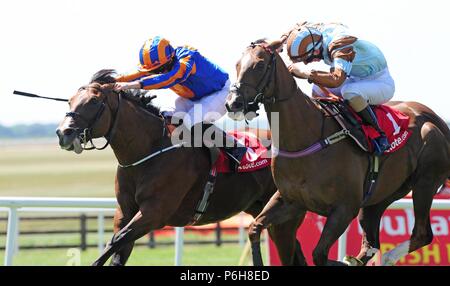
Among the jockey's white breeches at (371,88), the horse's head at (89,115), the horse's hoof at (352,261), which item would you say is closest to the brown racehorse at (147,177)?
the horse's head at (89,115)

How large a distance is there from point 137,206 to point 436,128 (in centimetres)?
247

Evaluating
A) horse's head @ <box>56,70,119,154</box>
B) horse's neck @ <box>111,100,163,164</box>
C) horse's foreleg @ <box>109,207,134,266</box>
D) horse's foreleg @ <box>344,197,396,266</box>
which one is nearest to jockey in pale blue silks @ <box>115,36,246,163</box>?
horse's head @ <box>56,70,119,154</box>

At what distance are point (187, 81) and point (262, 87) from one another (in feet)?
4.77

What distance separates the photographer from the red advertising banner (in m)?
9.69

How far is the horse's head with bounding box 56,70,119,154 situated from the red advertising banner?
3117 millimetres

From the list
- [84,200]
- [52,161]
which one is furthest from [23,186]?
[84,200]

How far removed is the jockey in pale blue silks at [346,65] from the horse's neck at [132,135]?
1343 millimetres

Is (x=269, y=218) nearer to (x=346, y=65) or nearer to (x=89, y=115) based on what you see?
(x=346, y=65)

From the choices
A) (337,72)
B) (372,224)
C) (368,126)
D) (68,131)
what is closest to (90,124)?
(68,131)

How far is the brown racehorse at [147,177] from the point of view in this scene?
23.3ft

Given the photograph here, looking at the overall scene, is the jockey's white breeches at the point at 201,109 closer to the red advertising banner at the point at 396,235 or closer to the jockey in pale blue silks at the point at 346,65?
the jockey in pale blue silks at the point at 346,65

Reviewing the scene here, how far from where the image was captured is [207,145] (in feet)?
25.3
